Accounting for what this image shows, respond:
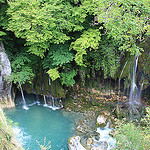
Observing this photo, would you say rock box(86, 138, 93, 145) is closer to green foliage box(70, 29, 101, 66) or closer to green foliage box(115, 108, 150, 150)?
green foliage box(115, 108, 150, 150)

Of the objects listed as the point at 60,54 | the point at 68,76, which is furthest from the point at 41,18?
the point at 68,76

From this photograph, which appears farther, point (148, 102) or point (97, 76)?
point (97, 76)

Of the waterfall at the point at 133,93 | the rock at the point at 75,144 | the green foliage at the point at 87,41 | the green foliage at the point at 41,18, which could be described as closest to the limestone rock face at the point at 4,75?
the green foliage at the point at 41,18

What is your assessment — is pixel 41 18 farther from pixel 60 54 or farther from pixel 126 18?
pixel 126 18

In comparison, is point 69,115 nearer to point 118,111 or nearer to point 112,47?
point 118,111

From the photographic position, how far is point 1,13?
7777mm

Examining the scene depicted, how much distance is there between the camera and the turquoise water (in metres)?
7.31

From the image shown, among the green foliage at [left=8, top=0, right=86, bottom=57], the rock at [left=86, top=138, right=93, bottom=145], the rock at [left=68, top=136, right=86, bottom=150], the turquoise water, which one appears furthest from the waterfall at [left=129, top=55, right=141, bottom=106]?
the green foliage at [left=8, top=0, right=86, bottom=57]

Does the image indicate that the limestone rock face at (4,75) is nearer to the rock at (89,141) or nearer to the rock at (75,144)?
the rock at (75,144)

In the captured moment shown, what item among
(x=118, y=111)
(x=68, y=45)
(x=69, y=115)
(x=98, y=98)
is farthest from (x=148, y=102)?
(x=68, y=45)

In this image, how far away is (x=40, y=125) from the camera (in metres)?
8.46

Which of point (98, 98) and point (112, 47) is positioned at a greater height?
point (112, 47)

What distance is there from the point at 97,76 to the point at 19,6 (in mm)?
6850

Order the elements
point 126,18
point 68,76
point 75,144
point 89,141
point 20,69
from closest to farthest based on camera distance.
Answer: point 126,18
point 75,144
point 89,141
point 20,69
point 68,76
